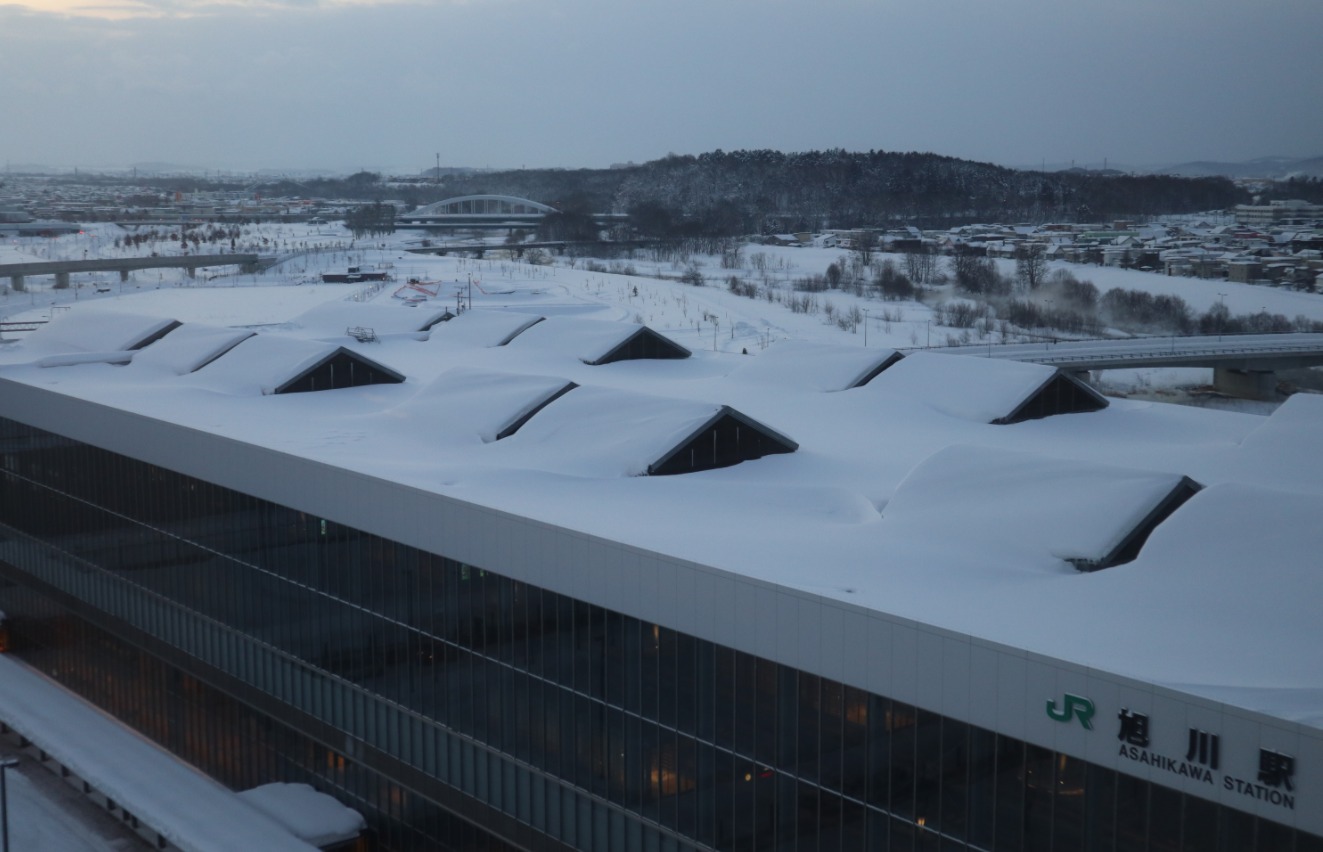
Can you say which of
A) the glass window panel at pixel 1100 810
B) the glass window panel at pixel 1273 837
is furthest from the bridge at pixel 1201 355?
the glass window panel at pixel 1273 837

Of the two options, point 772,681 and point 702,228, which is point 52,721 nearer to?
point 772,681

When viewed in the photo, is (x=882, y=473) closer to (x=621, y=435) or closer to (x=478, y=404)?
(x=621, y=435)

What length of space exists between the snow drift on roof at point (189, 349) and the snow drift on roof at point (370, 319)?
626 cm

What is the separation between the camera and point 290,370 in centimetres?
2906

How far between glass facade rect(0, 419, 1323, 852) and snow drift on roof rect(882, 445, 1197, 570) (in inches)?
143

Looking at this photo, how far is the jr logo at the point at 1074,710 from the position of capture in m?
11.2

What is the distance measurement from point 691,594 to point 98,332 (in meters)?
27.2

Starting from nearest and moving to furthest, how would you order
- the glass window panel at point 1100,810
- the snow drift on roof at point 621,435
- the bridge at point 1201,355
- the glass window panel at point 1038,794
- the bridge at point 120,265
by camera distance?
the glass window panel at point 1100,810
the glass window panel at point 1038,794
the snow drift on roof at point 621,435
the bridge at point 1201,355
the bridge at point 120,265

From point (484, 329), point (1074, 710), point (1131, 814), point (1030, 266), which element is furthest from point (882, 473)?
point (1030, 266)

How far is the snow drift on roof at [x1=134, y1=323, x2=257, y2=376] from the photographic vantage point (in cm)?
3148

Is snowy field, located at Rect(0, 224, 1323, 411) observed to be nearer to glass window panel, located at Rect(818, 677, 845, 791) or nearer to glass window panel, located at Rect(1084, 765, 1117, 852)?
glass window panel, located at Rect(818, 677, 845, 791)

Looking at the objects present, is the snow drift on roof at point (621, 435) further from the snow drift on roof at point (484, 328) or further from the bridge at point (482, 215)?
the bridge at point (482, 215)

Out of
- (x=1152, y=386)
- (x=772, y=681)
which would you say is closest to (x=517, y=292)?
(x=1152, y=386)

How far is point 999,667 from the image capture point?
38.7ft
